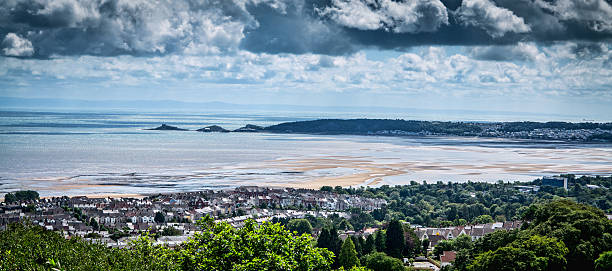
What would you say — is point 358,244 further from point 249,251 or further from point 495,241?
point 249,251

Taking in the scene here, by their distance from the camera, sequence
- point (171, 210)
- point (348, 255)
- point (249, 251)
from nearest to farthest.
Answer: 1. point (249, 251)
2. point (348, 255)
3. point (171, 210)

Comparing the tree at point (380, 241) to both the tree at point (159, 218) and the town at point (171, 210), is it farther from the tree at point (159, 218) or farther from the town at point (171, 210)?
the tree at point (159, 218)

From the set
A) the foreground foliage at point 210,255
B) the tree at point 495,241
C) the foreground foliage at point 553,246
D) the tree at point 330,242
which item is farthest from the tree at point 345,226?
the foreground foliage at point 210,255

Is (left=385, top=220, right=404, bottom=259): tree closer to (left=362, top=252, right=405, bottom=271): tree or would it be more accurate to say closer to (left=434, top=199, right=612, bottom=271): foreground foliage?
(left=362, top=252, right=405, bottom=271): tree

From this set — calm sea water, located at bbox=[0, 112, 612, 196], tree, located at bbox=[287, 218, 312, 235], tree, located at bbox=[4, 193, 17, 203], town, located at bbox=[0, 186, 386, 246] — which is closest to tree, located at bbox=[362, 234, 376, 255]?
town, located at bbox=[0, 186, 386, 246]

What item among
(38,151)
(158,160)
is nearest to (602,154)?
(158,160)

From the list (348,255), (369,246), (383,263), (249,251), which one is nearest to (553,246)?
(383,263)

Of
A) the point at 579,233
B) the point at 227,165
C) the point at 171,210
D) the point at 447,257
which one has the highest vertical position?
the point at 579,233
